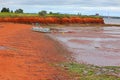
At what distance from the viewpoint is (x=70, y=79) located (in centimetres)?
1231

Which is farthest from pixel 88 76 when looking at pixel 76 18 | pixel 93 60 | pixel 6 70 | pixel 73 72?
pixel 76 18

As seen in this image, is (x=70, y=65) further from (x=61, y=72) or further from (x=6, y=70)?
(x=6, y=70)

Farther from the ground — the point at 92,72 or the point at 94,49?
the point at 92,72

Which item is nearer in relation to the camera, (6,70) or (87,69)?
(6,70)

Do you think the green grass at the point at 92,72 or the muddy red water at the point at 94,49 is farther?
the muddy red water at the point at 94,49

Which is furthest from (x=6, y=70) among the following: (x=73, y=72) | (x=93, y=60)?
(x=93, y=60)

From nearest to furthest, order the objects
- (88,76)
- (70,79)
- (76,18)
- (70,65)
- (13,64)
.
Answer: (70,79) < (88,76) < (13,64) < (70,65) < (76,18)

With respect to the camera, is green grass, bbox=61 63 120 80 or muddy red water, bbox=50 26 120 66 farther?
muddy red water, bbox=50 26 120 66

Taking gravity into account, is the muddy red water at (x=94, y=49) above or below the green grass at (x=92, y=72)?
below

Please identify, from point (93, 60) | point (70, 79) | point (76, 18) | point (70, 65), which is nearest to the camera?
point (70, 79)

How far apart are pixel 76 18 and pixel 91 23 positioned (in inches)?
175

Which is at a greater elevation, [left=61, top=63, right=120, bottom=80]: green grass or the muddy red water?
[left=61, top=63, right=120, bottom=80]: green grass

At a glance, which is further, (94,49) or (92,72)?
(94,49)

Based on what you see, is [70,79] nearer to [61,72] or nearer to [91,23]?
[61,72]
